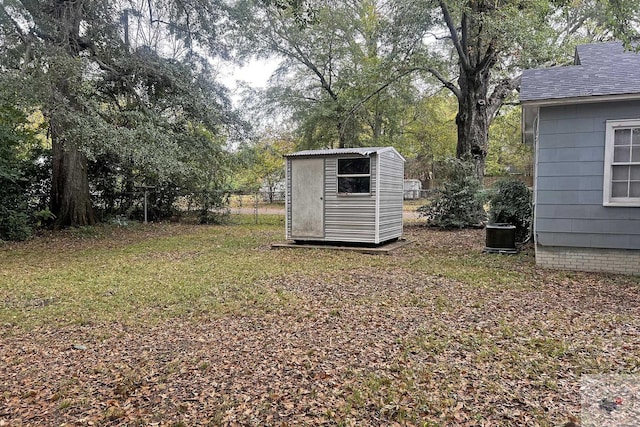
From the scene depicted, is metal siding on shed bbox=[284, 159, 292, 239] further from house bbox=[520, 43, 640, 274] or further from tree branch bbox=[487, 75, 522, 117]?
tree branch bbox=[487, 75, 522, 117]

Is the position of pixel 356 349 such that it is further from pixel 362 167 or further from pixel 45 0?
pixel 45 0

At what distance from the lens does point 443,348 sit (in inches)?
131

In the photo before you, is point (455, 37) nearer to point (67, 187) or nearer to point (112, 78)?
point (112, 78)

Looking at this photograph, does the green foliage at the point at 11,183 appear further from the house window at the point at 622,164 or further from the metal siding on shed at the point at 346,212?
the house window at the point at 622,164

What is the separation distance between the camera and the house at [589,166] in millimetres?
5840

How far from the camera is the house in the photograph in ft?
19.2

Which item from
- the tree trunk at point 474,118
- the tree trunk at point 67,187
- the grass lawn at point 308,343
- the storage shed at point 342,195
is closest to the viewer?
the grass lawn at point 308,343

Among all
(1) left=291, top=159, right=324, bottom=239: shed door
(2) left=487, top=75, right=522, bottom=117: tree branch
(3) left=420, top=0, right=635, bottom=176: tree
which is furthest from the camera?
(2) left=487, top=75, right=522, bottom=117: tree branch

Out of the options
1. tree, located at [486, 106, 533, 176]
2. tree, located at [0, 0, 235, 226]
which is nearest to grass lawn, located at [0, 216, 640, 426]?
tree, located at [0, 0, 235, 226]

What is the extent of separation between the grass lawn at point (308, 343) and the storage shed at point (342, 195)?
70.3 inches

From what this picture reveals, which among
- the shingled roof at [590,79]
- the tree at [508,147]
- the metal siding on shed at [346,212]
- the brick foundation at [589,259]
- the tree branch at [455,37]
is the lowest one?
the brick foundation at [589,259]

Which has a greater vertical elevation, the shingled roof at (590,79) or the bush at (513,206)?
the shingled roof at (590,79)

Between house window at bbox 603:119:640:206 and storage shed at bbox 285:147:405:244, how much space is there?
3.75 meters

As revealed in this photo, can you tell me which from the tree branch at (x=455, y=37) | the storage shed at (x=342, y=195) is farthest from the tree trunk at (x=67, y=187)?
the tree branch at (x=455, y=37)
